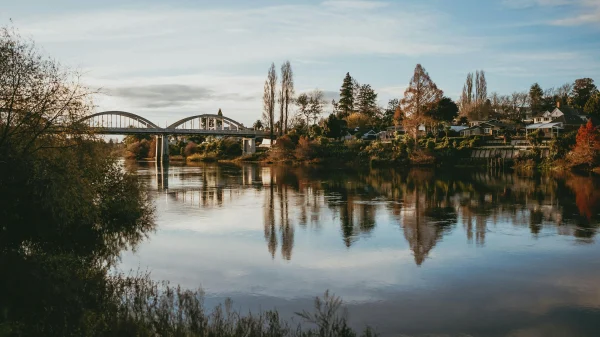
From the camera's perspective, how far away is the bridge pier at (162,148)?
324ft

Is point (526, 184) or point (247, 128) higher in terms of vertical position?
point (247, 128)

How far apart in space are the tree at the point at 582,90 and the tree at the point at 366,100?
38.9 metres

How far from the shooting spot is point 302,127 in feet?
311

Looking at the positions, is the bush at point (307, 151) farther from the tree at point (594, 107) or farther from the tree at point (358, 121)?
the tree at point (594, 107)

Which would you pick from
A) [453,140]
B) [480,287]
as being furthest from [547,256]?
[453,140]

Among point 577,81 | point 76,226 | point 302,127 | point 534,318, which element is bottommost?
point 534,318

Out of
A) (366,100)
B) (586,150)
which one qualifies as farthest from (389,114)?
(586,150)

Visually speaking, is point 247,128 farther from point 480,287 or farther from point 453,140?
point 480,287

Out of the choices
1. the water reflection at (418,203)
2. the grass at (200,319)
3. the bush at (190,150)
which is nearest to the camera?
the grass at (200,319)

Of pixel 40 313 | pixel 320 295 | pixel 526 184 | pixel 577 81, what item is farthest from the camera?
pixel 577 81

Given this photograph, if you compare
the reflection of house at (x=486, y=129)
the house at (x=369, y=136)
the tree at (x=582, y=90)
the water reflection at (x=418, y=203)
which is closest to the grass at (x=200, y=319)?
the water reflection at (x=418, y=203)

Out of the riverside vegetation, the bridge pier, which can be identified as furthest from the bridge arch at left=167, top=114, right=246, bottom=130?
the riverside vegetation

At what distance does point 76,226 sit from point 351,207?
15016 mm

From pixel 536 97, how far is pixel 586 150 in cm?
5581
